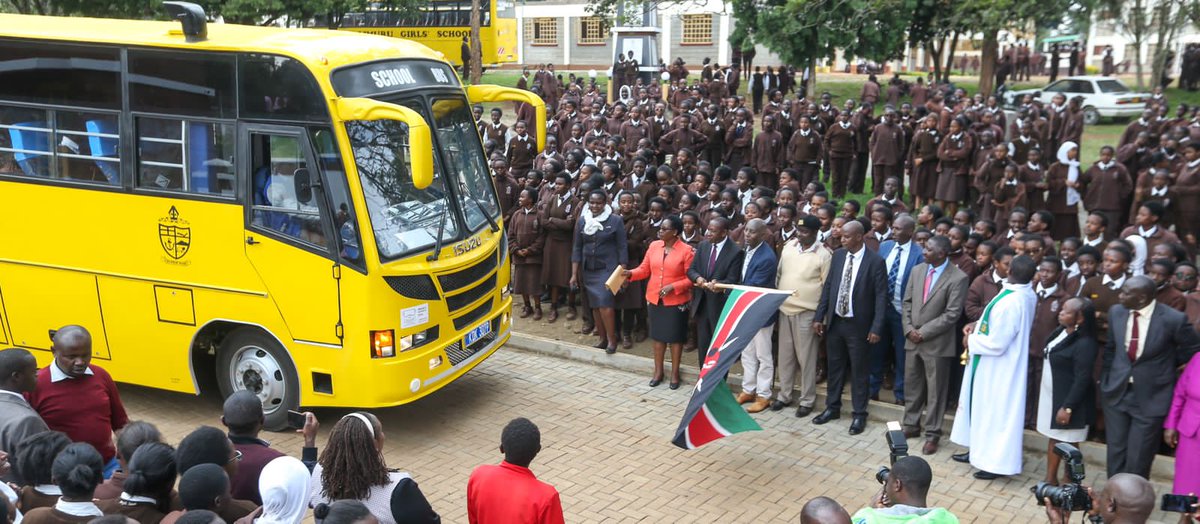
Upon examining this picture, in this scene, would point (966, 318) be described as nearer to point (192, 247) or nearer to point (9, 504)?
point (192, 247)

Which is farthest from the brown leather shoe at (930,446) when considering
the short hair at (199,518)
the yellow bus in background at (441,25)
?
the yellow bus in background at (441,25)

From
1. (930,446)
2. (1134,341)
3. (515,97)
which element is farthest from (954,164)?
(515,97)

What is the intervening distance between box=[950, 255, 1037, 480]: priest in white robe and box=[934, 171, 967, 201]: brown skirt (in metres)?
7.57

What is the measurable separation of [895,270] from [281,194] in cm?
521

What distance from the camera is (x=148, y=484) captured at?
14.1ft

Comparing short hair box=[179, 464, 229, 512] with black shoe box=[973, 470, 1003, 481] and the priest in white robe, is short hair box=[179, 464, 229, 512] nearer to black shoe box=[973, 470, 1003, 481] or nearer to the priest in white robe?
the priest in white robe

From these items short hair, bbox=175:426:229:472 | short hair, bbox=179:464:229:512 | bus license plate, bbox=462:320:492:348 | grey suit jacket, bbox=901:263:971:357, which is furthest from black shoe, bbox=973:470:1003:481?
short hair, bbox=179:464:229:512

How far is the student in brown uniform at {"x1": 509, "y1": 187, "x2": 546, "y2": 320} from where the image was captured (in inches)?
447

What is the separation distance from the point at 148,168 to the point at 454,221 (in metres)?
2.46

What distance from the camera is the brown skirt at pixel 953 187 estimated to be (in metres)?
14.8

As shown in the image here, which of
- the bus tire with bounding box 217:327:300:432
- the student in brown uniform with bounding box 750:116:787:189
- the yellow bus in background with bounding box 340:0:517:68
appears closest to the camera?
the bus tire with bounding box 217:327:300:432

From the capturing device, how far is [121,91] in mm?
7906

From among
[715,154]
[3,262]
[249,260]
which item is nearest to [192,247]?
[249,260]

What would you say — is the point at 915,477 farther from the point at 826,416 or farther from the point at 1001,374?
the point at 826,416
